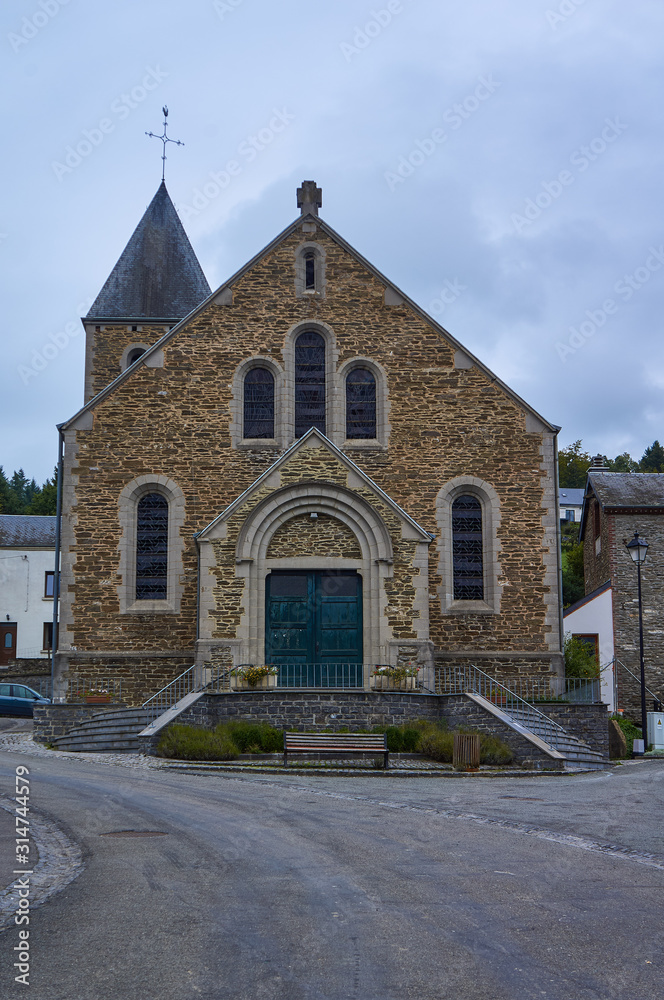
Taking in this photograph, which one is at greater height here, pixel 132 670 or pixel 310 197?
pixel 310 197

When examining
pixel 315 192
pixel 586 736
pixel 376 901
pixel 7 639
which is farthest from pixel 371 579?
pixel 7 639

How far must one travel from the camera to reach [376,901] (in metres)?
7.12

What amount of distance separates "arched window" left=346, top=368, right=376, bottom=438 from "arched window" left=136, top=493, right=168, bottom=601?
4.92m

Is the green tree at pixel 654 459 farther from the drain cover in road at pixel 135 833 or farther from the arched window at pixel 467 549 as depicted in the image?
the drain cover in road at pixel 135 833

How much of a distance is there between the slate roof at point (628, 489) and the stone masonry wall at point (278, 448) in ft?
31.5

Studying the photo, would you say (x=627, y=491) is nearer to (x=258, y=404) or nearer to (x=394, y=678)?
(x=258, y=404)

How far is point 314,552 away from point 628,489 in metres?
15.6

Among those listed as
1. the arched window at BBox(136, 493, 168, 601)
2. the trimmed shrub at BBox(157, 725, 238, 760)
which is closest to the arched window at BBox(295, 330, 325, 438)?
the arched window at BBox(136, 493, 168, 601)

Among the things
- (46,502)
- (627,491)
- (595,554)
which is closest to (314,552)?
(627,491)

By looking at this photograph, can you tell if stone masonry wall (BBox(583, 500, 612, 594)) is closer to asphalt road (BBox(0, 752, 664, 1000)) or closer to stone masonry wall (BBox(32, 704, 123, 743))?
stone masonry wall (BBox(32, 704, 123, 743))

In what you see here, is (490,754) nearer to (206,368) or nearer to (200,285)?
(206,368)

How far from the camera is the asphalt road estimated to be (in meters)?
5.46

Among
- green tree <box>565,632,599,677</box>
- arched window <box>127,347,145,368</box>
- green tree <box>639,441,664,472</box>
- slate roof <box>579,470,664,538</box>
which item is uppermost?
green tree <box>639,441,664,472</box>

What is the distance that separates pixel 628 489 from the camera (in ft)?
114
